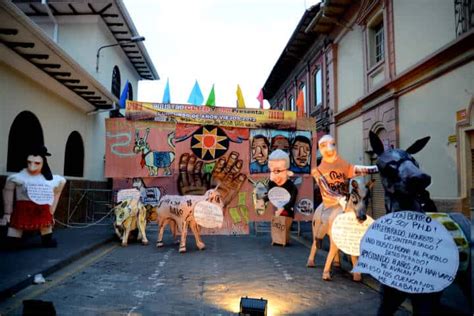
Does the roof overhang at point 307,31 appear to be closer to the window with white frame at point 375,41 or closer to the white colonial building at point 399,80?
the white colonial building at point 399,80

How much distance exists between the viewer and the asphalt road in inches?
165

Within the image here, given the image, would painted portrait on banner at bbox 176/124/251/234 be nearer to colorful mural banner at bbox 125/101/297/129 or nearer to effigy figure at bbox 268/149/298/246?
colorful mural banner at bbox 125/101/297/129

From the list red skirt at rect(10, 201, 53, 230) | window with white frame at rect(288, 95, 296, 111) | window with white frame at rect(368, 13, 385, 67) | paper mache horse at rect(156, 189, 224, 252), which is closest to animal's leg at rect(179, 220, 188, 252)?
paper mache horse at rect(156, 189, 224, 252)

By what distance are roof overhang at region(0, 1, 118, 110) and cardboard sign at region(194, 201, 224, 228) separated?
4.22m

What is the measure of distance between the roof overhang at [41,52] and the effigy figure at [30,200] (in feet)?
6.28

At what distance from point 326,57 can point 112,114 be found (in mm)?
8341

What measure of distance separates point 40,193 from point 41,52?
9.16 ft

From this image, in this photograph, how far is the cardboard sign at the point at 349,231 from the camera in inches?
198

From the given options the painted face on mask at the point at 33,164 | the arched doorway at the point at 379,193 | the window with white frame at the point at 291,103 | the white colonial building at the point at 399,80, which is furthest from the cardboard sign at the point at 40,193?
the window with white frame at the point at 291,103

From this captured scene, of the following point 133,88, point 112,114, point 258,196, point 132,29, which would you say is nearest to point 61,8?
point 132,29

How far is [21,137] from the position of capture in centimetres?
870

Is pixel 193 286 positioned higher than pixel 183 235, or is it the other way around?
pixel 183 235

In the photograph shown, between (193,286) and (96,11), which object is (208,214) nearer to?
(193,286)

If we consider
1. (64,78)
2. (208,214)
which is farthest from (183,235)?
(64,78)
